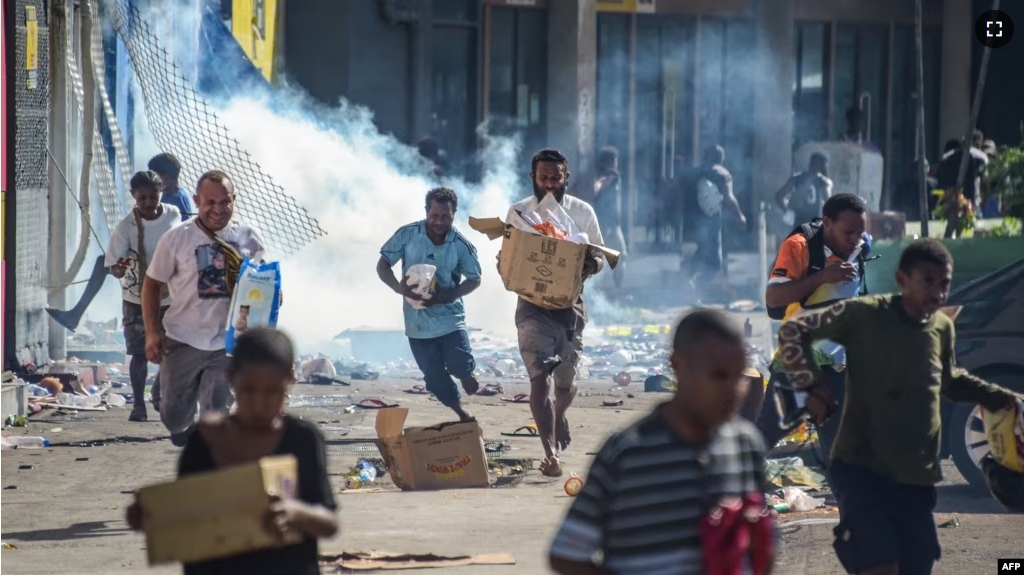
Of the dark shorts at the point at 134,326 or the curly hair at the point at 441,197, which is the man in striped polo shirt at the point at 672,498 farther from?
the dark shorts at the point at 134,326

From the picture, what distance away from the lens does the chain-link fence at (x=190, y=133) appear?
591 inches

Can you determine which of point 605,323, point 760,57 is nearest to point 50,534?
point 605,323

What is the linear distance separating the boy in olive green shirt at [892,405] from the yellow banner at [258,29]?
40.5ft

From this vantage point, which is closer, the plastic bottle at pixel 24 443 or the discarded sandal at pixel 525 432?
the plastic bottle at pixel 24 443

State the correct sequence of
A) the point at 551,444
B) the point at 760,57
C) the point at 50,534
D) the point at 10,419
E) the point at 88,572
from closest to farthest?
the point at 88,572
the point at 50,534
the point at 551,444
the point at 10,419
the point at 760,57

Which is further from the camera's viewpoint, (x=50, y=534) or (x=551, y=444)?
(x=551, y=444)

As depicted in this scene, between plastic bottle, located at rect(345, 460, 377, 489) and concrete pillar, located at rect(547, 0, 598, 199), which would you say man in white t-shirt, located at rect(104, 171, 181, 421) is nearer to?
plastic bottle, located at rect(345, 460, 377, 489)

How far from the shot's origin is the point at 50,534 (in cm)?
734

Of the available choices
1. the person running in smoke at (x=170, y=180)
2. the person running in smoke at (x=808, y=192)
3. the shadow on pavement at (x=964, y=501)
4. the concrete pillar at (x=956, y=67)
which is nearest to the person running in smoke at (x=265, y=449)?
the shadow on pavement at (x=964, y=501)

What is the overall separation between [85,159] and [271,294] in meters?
5.94

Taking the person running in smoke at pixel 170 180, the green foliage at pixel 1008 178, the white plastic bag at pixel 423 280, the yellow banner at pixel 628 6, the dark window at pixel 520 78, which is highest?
the yellow banner at pixel 628 6

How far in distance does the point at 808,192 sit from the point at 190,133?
667 centimetres

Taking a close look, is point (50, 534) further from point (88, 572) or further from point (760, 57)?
point (760, 57)

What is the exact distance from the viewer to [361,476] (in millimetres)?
8742
